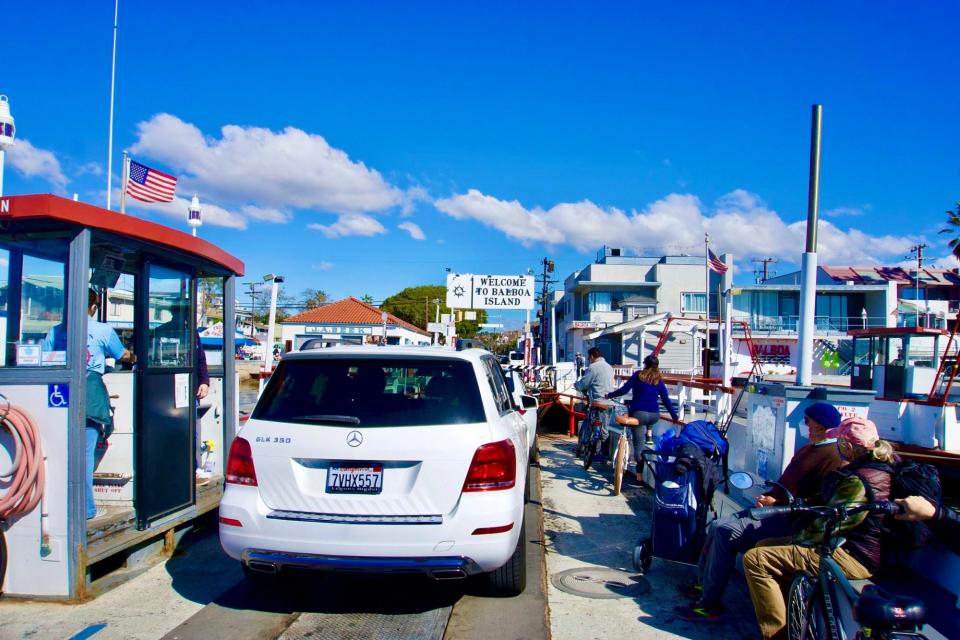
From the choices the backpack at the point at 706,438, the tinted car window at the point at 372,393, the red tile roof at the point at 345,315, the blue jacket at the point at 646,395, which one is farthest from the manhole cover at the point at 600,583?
the red tile roof at the point at 345,315

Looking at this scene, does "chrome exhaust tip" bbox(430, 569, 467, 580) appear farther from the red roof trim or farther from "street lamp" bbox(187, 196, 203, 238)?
"street lamp" bbox(187, 196, 203, 238)

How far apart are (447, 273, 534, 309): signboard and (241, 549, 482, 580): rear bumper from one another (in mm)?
12335

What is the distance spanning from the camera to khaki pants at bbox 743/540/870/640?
3.81 metres

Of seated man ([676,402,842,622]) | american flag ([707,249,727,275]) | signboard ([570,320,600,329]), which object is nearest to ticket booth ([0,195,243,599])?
seated man ([676,402,842,622])

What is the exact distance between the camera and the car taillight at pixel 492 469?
13.7ft

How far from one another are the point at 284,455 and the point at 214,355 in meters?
3.92

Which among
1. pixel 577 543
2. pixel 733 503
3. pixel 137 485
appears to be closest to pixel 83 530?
pixel 137 485

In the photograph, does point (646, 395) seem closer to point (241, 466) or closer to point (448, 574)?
point (448, 574)

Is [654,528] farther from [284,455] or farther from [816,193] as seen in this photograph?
[816,193]

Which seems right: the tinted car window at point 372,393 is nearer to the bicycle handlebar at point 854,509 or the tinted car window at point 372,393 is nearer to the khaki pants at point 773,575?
the khaki pants at point 773,575

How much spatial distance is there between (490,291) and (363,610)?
12582 millimetres

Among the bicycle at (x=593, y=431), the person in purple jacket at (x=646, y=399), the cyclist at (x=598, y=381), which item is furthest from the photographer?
the cyclist at (x=598, y=381)

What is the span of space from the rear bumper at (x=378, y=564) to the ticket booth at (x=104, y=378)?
1.55 m

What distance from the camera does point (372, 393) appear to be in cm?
452
